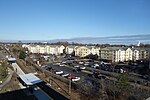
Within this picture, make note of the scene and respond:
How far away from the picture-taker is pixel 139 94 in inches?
360

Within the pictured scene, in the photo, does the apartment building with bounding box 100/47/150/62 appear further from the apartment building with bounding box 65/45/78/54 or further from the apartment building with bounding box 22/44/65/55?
the apartment building with bounding box 22/44/65/55

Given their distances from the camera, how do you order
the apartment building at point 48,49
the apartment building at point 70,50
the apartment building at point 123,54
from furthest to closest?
1. the apartment building at point 48,49
2. the apartment building at point 70,50
3. the apartment building at point 123,54

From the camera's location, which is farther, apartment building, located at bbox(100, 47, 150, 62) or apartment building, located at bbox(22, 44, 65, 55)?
apartment building, located at bbox(22, 44, 65, 55)

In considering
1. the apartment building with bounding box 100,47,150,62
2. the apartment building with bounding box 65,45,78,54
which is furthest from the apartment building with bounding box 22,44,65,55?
the apartment building with bounding box 100,47,150,62

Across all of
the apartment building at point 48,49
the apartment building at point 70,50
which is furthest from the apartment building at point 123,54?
the apartment building at point 48,49

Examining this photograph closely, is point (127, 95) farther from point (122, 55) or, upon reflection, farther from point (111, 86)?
point (122, 55)

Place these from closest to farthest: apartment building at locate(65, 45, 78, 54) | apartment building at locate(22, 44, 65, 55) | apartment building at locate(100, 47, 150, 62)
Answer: apartment building at locate(100, 47, 150, 62)
apartment building at locate(65, 45, 78, 54)
apartment building at locate(22, 44, 65, 55)

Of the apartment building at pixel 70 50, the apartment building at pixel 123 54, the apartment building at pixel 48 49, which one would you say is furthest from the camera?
the apartment building at pixel 48 49

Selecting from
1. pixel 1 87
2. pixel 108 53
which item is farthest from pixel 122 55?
pixel 1 87

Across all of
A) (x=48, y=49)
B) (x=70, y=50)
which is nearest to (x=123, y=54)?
(x=70, y=50)

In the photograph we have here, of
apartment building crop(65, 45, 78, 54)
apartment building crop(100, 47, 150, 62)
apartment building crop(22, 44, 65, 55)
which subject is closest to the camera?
apartment building crop(100, 47, 150, 62)

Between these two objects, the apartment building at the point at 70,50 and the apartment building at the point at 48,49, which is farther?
the apartment building at the point at 48,49

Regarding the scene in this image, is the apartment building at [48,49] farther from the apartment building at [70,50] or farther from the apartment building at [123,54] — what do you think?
the apartment building at [123,54]

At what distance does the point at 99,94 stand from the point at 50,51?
32.9 m
